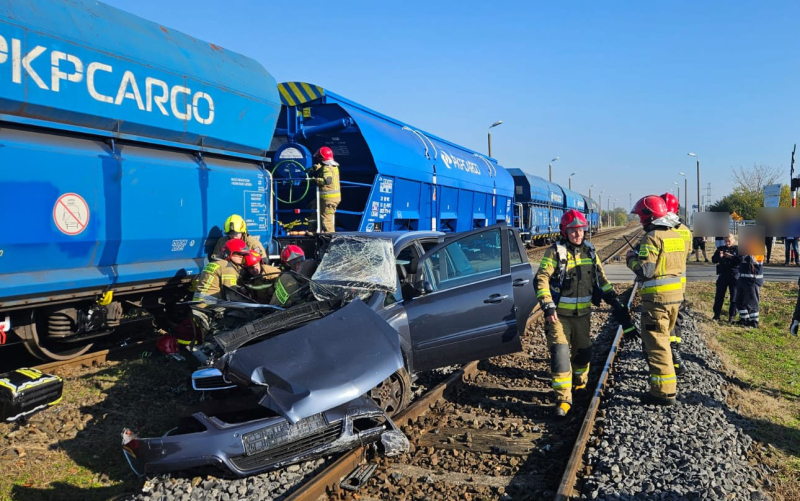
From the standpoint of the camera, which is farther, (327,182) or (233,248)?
(327,182)

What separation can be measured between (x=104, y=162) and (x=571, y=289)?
491 centimetres

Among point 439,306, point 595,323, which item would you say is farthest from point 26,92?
point 595,323

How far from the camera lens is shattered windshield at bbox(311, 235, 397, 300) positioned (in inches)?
215

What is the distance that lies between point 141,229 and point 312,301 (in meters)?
2.58

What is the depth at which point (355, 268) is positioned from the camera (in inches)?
231

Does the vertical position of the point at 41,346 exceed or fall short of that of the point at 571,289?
it falls short

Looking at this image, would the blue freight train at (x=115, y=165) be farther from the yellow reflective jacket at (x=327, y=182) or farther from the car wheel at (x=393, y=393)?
the car wheel at (x=393, y=393)

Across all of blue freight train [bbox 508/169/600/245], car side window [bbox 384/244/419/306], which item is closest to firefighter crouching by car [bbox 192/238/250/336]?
car side window [bbox 384/244/419/306]

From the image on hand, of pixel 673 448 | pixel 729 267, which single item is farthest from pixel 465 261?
pixel 729 267

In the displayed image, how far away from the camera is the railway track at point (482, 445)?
395 cm

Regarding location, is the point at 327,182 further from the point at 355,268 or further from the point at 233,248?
the point at 355,268

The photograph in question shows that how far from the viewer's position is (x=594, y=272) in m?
5.71

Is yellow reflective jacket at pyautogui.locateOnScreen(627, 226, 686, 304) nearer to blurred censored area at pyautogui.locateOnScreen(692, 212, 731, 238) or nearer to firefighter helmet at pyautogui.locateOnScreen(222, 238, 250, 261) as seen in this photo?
firefighter helmet at pyautogui.locateOnScreen(222, 238, 250, 261)

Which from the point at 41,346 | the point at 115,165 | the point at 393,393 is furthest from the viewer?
the point at 41,346
